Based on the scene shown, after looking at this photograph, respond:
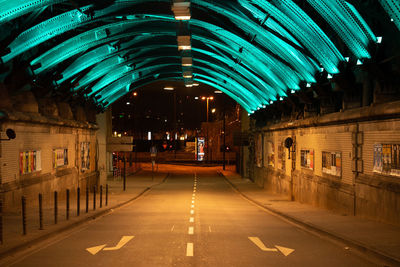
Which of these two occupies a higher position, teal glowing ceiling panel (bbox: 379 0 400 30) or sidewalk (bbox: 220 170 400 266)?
teal glowing ceiling panel (bbox: 379 0 400 30)

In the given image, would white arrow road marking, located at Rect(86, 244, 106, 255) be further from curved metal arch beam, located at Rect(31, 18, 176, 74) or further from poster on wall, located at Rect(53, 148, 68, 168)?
poster on wall, located at Rect(53, 148, 68, 168)

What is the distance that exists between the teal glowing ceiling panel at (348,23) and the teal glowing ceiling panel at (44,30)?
8.36 meters

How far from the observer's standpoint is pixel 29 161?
65.4 ft

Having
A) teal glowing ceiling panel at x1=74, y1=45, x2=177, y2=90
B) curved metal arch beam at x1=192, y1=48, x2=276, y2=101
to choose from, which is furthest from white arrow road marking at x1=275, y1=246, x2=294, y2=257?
curved metal arch beam at x1=192, y1=48, x2=276, y2=101

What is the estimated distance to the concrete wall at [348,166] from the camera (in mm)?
14500

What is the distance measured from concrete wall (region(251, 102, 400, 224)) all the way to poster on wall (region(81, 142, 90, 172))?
40.0ft

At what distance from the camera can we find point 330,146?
66.3ft


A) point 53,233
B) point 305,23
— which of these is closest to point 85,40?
point 305,23

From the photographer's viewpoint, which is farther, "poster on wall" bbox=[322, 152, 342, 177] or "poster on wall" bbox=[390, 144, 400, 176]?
"poster on wall" bbox=[322, 152, 342, 177]

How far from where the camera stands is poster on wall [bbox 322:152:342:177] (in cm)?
1919

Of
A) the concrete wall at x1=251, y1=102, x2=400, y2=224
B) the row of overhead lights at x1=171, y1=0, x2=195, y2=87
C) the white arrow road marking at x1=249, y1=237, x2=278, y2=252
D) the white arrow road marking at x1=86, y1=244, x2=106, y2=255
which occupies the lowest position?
the white arrow road marking at x1=249, y1=237, x2=278, y2=252

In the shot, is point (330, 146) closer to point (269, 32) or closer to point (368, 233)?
point (269, 32)

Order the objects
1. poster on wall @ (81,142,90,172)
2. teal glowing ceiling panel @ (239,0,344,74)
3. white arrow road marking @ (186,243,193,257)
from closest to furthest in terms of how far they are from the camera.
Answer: white arrow road marking @ (186,243,193,257), teal glowing ceiling panel @ (239,0,344,74), poster on wall @ (81,142,90,172)

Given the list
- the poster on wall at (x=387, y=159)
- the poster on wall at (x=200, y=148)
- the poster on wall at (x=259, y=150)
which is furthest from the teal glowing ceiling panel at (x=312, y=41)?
the poster on wall at (x=200, y=148)
